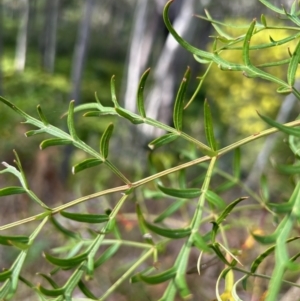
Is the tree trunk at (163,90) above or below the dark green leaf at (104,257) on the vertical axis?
below

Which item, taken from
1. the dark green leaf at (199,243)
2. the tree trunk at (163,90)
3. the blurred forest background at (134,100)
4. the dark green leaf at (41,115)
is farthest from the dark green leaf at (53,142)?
the tree trunk at (163,90)

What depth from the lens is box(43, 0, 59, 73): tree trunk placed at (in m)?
7.64

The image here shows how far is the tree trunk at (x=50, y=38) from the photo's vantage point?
7.64 m

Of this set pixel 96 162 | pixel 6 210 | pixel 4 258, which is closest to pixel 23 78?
pixel 6 210

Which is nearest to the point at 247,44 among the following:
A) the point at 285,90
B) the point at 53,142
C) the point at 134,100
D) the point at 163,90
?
the point at 285,90

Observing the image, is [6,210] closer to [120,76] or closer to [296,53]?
[296,53]

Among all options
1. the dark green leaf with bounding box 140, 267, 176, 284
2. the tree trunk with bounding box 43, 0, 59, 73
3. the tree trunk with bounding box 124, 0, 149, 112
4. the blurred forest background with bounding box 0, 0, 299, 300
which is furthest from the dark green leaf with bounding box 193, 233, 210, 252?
the tree trunk with bounding box 43, 0, 59, 73

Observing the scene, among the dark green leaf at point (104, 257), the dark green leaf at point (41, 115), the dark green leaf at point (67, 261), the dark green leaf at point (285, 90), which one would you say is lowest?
the dark green leaf at point (104, 257)

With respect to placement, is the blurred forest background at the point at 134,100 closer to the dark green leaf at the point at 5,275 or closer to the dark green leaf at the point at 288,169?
the dark green leaf at the point at 5,275

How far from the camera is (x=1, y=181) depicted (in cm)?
339

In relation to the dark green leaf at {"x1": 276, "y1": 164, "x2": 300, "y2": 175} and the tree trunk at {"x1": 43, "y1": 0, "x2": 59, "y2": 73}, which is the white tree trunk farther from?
the dark green leaf at {"x1": 276, "y1": 164, "x2": 300, "y2": 175}

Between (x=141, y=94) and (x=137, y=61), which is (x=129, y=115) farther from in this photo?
(x=137, y=61)

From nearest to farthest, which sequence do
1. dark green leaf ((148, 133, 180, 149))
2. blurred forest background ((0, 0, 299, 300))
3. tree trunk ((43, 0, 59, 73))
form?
dark green leaf ((148, 133, 180, 149)) → blurred forest background ((0, 0, 299, 300)) → tree trunk ((43, 0, 59, 73))

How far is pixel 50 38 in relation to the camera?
788cm
